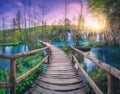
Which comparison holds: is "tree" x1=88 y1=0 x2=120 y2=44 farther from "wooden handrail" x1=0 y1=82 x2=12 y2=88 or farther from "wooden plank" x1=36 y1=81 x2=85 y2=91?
"wooden handrail" x1=0 y1=82 x2=12 y2=88

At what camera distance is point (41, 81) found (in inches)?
261

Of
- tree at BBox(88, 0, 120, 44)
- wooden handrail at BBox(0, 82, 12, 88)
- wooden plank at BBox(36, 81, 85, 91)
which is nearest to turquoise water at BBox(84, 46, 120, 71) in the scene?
tree at BBox(88, 0, 120, 44)

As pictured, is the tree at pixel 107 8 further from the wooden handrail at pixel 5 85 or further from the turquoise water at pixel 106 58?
the wooden handrail at pixel 5 85

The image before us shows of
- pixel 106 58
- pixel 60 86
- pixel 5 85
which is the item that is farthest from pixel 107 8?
pixel 5 85

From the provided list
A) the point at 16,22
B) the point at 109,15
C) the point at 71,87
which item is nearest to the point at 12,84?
the point at 71,87

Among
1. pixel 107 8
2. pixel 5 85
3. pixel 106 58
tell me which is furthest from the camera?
pixel 106 58

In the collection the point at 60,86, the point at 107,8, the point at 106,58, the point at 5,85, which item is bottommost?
the point at 106,58

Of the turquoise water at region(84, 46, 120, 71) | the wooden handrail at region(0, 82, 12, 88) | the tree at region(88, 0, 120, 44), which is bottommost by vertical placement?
the turquoise water at region(84, 46, 120, 71)

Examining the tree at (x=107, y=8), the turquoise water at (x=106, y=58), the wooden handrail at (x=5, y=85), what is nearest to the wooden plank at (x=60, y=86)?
the wooden handrail at (x=5, y=85)

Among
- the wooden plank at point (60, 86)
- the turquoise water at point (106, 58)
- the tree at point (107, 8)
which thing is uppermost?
the tree at point (107, 8)

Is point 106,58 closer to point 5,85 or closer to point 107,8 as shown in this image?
point 107,8

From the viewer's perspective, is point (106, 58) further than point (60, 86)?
Yes

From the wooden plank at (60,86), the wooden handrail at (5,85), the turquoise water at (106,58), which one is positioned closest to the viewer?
the wooden handrail at (5,85)

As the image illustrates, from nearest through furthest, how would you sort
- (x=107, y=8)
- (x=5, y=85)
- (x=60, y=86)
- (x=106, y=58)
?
(x=5, y=85) → (x=60, y=86) → (x=107, y=8) → (x=106, y=58)
